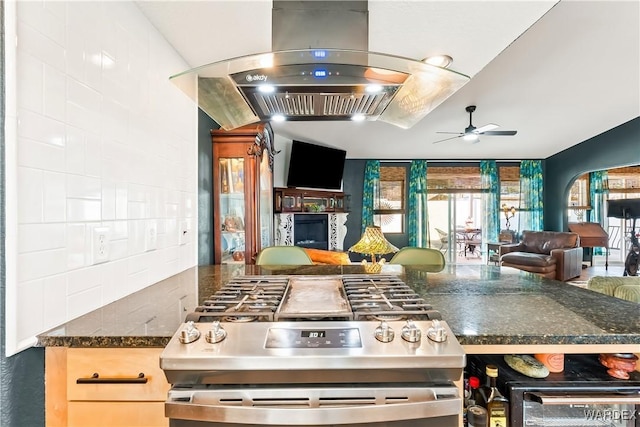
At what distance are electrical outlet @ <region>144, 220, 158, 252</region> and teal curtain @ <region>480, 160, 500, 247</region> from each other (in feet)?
23.1

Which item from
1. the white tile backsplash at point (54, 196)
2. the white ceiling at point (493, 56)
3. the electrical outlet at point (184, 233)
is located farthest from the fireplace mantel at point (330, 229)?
the white tile backsplash at point (54, 196)

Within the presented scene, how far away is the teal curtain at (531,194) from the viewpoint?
710 cm

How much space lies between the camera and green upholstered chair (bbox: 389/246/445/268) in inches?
87.1

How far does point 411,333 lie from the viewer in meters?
0.84

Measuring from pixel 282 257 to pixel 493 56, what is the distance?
1.81 m

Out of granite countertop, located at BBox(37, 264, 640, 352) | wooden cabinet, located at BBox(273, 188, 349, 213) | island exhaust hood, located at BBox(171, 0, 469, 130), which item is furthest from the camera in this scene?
wooden cabinet, located at BBox(273, 188, 349, 213)

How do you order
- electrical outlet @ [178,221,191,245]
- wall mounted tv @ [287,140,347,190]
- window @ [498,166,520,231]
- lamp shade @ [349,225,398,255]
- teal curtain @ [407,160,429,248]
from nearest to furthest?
1. electrical outlet @ [178,221,191,245]
2. lamp shade @ [349,225,398,255]
3. wall mounted tv @ [287,140,347,190]
4. teal curtain @ [407,160,429,248]
5. window @ [498,166,520,231]

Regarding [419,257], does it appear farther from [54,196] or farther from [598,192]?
[598,192]

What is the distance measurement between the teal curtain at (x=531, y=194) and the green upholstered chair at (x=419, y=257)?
617 cm

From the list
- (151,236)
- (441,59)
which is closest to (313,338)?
(151,236)

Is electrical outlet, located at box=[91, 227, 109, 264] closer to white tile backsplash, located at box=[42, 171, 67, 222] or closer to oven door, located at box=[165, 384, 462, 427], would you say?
white tile backsplash, located at box=[42, 171, 67, 222]

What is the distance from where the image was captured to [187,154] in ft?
6.28

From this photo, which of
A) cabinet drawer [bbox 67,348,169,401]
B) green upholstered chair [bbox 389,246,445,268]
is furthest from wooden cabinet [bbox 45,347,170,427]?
green upholstered chair [bbox 389,246,445,268]

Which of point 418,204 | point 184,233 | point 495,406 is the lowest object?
point 495,406
